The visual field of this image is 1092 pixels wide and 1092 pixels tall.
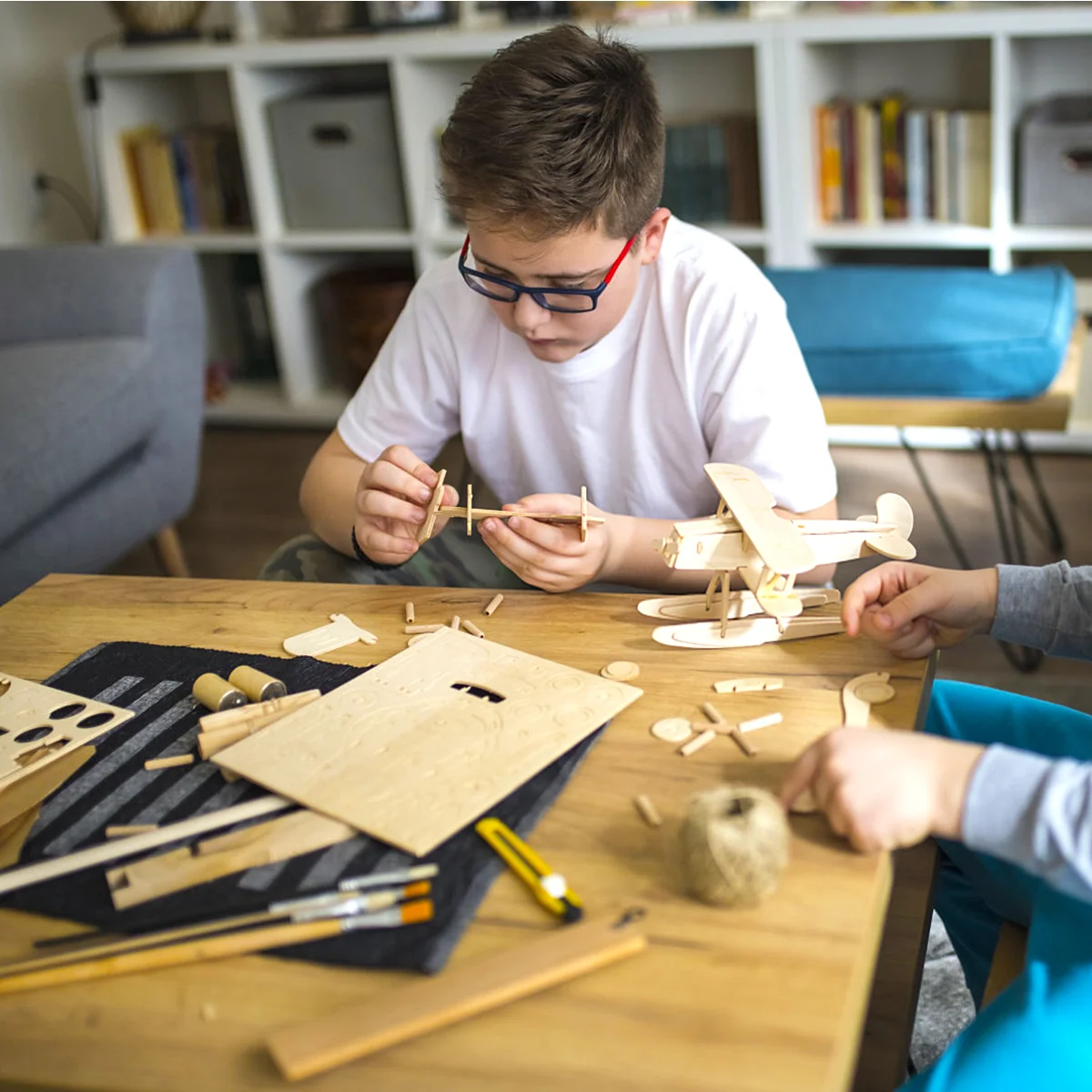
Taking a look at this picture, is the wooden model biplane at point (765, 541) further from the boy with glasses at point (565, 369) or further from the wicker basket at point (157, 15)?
the wicker basket at point (157, 15)

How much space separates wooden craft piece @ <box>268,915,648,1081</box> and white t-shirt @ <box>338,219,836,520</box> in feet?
2.09

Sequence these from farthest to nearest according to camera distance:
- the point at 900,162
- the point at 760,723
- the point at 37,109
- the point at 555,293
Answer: the point at 37,109 → the point at 900,162 → the point at 555,293 → the point at 760,723

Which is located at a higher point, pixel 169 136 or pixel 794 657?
pixel 169 136

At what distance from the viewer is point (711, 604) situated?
3.47 ft

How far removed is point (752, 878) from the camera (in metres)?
0.69

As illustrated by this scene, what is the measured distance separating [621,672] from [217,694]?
32cm

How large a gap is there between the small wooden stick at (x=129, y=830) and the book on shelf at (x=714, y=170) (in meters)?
2.38

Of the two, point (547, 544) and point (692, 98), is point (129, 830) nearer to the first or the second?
point (547, 544)

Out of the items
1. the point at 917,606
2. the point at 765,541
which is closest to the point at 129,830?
the point at 765,541

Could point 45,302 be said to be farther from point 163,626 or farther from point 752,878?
point 752,878

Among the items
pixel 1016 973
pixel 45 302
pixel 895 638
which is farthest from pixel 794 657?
pixel 45 302

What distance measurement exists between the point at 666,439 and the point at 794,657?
0.44 meters

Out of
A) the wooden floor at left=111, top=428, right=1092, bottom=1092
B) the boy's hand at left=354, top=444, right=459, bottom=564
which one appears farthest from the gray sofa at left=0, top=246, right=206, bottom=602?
the boy's hand at left=354, top=444, right=459, bottom=564

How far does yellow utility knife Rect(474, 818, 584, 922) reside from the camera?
0.72 meters
